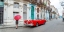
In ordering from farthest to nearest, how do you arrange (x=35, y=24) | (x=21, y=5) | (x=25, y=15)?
1. (x=25, y=15)
2. (x=21, y=5)
3. (x=35, y=24)

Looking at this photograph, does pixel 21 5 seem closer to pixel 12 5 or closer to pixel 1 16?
pixel 12 5

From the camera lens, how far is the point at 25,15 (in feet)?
94.7

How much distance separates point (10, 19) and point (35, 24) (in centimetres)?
570

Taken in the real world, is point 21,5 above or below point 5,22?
above

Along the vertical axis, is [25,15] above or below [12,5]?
below

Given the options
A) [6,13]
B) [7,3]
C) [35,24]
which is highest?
[7,3]

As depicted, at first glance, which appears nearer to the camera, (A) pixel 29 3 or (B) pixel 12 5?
(B) pixel 12 5

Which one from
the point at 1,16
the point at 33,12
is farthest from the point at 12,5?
the point at 33,12

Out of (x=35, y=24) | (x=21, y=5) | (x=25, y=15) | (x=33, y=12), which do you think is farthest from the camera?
(x=33, y=12)

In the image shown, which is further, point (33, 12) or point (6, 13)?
point (33, 12)

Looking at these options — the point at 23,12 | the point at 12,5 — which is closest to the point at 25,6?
the point at 23,12

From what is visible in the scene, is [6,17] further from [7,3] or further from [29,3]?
[29,3]

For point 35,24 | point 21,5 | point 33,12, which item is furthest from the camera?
point 33,12

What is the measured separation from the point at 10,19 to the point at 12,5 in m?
2.41
